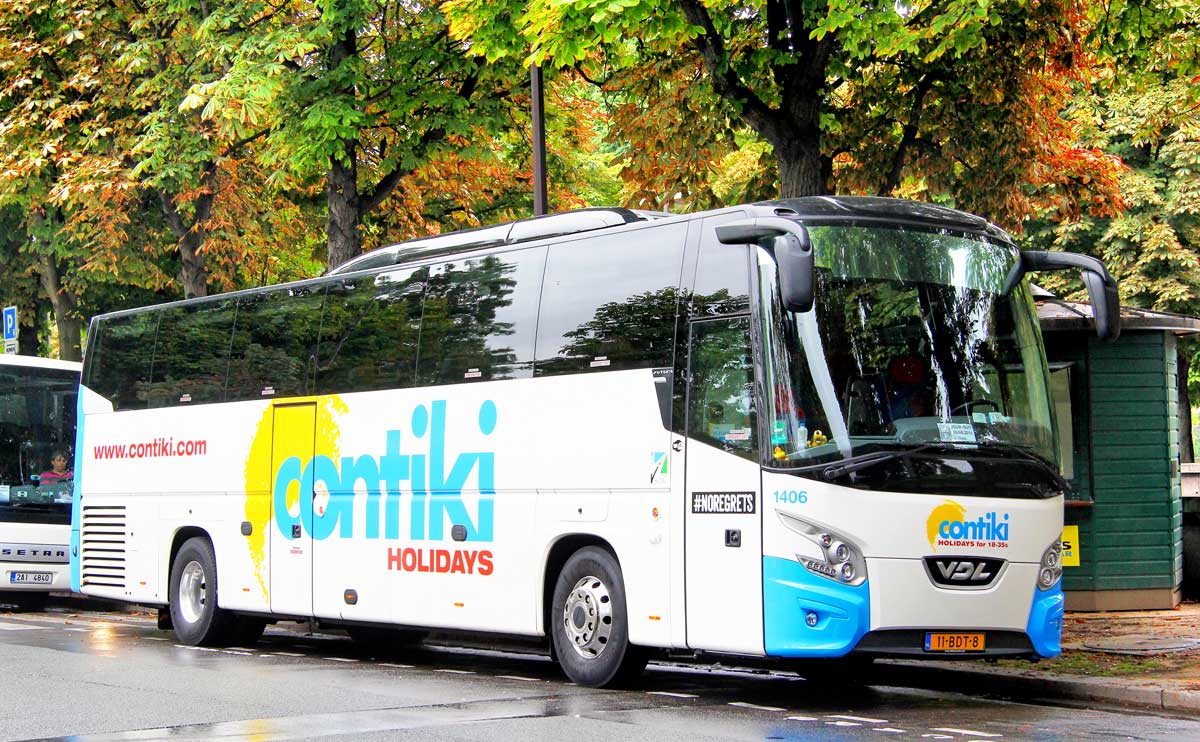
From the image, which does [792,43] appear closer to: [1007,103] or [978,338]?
[1007,103]

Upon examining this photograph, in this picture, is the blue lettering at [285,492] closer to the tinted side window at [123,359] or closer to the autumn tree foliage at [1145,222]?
the tinted side window at [123,359]

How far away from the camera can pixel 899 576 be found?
10.8m

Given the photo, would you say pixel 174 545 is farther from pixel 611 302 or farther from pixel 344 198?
pixel 611 302

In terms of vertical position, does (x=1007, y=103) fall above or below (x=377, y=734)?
above

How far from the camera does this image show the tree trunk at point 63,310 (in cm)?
3123

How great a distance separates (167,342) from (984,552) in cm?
1061

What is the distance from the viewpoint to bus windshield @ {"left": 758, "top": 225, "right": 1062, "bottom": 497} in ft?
35.3

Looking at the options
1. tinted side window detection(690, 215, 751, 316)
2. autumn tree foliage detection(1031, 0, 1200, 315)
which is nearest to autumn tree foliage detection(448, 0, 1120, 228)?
tinted side window detection(690, 215, 751, 316)

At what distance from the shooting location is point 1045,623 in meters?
11.5

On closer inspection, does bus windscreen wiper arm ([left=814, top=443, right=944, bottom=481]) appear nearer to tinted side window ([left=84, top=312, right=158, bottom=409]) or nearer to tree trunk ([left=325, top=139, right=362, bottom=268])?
tinted side window ([left=84, top=312, right=158, bottom=409])

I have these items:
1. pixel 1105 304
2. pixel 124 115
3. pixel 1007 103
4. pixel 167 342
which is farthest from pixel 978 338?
pixel 124 115

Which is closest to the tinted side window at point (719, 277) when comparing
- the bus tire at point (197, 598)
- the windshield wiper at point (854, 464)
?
the windshield wiper at point (854, 464)

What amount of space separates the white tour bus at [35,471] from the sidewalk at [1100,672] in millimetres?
14452

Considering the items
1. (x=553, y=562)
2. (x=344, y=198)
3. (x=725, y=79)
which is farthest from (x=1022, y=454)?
(x=344, y=198)
